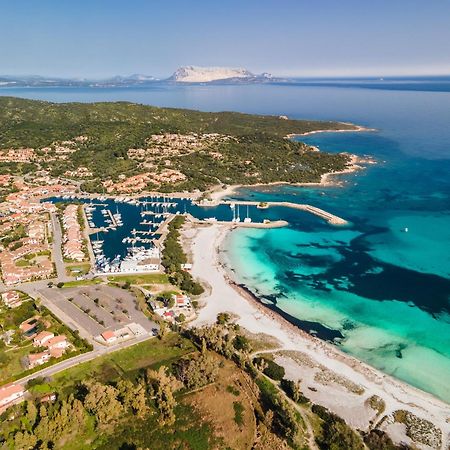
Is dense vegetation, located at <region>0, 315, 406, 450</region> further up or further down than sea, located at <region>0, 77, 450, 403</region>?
further up

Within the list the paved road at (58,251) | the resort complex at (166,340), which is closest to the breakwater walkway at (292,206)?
the resort complex at (166,340)

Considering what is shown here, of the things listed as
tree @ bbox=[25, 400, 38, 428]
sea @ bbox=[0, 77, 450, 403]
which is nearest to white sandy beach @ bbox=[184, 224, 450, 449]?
sea @ bbox=[0, 77, 450, 403]

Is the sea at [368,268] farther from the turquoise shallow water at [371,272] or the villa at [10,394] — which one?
the villa at [10,394]

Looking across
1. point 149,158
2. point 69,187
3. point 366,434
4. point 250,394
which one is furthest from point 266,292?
point 149,158

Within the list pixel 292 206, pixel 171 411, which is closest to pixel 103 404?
pixel 171 411

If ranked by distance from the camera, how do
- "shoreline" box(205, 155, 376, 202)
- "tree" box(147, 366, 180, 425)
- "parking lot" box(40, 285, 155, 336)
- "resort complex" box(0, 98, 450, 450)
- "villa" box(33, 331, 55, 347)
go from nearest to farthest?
"resort complex" box(0, 98, 450, 450), "tree" box(147, 366, 180, 425), "villa" box(33, 331, 55, 347), "parking lot" box(40, 285, 155, 336), "shoreline" box(205, 155, 376, 202)

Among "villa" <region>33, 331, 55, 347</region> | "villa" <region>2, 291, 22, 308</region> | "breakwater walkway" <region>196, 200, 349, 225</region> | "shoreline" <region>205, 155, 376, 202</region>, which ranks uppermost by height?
"villa" <region>33, 331, 55, 347</region>

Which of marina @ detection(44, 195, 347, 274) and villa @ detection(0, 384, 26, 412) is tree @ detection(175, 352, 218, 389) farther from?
marina @ detection(44, 195, 347, 274)
